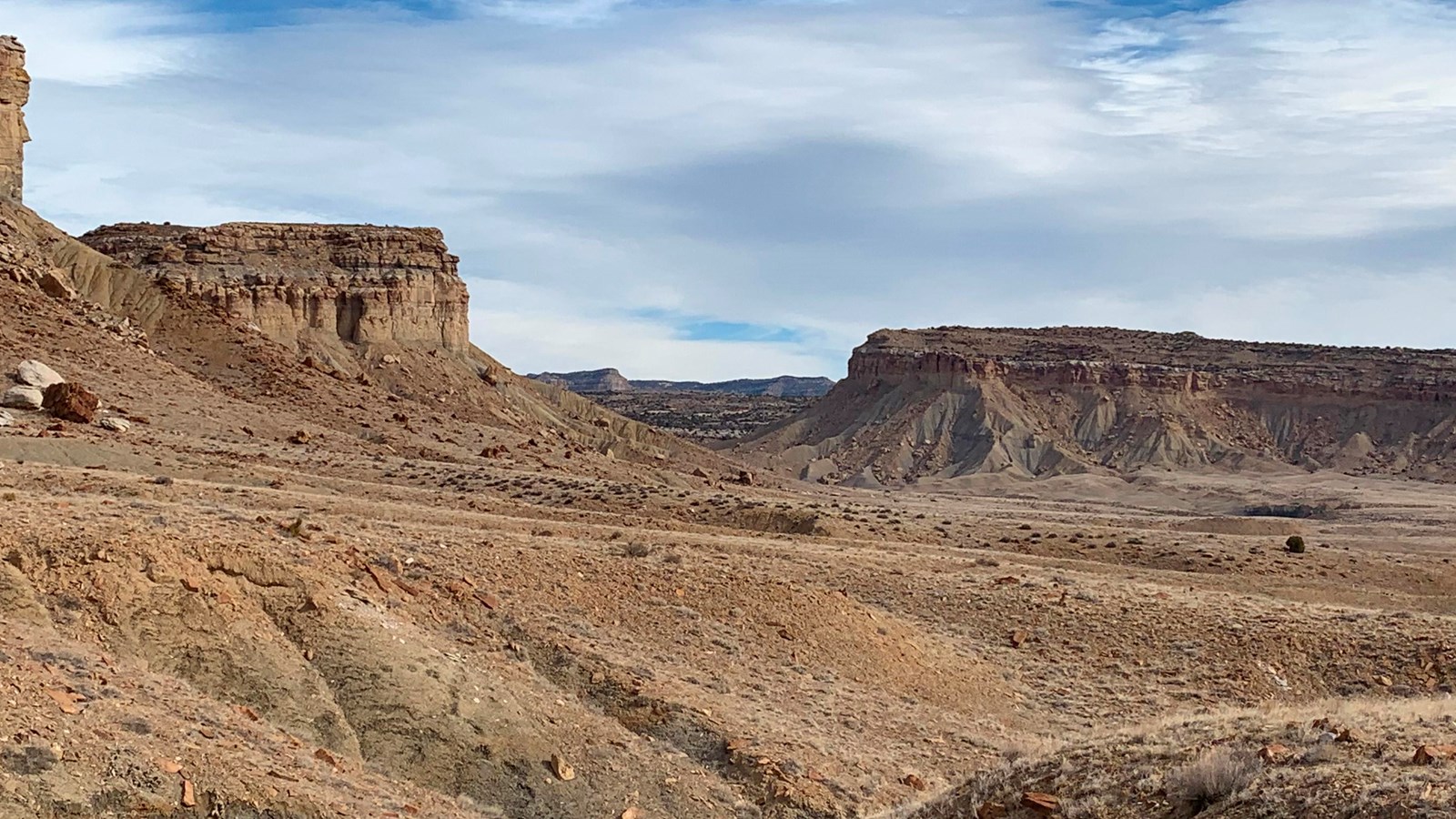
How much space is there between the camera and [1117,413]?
118 metres

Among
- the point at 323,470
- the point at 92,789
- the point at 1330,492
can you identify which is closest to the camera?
the point at 92,789

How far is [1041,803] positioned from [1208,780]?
3.86 ft

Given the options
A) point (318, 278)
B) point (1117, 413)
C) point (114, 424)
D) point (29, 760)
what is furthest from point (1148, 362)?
point (29, 760)

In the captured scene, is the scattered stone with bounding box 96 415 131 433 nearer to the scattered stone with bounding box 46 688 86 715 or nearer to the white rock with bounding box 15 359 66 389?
the white rock with bounding box 15 359 66 389

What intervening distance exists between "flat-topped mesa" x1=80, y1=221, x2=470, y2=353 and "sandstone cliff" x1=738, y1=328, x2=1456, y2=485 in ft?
133

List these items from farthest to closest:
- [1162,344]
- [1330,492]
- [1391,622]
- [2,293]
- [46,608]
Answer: [1162,344] → [1330,492] → [2,293] → [1391,622] → [46,608]

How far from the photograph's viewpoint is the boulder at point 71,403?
35062mm

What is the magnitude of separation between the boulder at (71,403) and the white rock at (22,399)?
0.27 metres

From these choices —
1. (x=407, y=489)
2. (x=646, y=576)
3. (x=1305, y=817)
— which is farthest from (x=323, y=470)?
(x=1305, y=817)

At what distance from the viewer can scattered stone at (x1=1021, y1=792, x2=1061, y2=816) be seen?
10141 mm

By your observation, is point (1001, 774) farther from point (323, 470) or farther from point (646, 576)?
point (323, 470)

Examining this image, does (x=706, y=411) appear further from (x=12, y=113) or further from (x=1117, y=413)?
(x=12, y=113)

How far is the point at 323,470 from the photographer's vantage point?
3628 cm

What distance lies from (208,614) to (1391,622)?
19.0 metres
